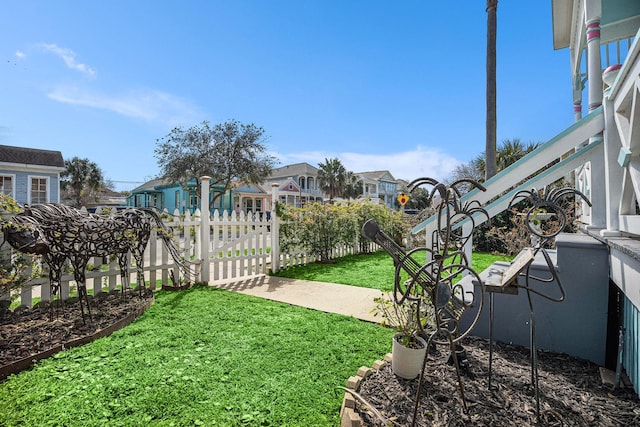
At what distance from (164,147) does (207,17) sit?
16.0 m

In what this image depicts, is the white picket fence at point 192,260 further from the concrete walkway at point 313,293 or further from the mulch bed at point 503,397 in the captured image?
the mulch bed at point 503,397

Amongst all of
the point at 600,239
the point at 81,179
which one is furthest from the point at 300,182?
the point at 600,239

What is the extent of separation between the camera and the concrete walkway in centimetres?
404

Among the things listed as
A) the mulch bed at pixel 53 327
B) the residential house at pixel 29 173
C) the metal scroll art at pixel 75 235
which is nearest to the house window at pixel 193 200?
the residential house at pixel 29 173

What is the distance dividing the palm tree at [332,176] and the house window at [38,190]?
2523 centimetres

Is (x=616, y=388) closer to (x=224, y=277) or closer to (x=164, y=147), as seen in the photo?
(x=224, y=277)

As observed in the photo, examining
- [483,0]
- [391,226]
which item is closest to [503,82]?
[483,0]

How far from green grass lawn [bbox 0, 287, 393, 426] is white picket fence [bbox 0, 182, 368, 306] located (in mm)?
1295

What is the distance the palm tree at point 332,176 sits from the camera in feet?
116

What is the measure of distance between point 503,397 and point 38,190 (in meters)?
23.0

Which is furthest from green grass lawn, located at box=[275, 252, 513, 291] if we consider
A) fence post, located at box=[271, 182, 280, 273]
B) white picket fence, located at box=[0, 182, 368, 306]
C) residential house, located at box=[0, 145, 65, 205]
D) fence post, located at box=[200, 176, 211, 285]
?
residential house, located at box=[0, 145, 65, 205]

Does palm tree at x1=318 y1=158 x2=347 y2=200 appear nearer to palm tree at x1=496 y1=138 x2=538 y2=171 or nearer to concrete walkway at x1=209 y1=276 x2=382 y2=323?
palm tree at x1=496 y1=138 x2=538 y2=171

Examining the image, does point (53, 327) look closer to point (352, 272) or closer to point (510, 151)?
point (352, 272)

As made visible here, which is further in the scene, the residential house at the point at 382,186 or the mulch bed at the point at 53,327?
the residential house at the point at 382,186
